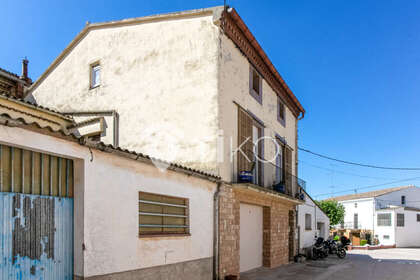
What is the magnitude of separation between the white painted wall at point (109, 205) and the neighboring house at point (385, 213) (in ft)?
105

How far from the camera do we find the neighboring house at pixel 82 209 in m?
4.49

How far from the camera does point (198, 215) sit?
860 cm

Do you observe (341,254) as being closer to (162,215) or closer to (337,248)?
(337,248)

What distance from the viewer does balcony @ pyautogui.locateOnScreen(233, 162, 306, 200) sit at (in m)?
10.5

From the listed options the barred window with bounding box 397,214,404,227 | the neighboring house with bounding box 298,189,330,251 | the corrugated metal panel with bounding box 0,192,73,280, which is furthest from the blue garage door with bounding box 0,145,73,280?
the barred window with bounding box 397,214,404,227

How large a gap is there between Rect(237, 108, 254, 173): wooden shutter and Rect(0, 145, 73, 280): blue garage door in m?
6.39

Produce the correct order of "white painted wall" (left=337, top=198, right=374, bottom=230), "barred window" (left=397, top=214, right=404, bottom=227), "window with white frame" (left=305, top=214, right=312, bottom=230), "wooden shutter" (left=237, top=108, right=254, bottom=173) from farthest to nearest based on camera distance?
1. "white painted wall" (left=337, top=198, right=374, bottom=230)
2. "barred window" (left=397, top=214, right=404, bottom=227)
3. "window with white frame" (left=305, top=214, right=312, bottom=230)
4. "wooden shutter" (left=237, top=108, right=254, bottom=173)

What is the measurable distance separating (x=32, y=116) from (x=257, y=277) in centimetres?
800

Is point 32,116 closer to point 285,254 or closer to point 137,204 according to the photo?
point 137,204

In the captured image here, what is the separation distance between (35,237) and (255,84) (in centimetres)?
955

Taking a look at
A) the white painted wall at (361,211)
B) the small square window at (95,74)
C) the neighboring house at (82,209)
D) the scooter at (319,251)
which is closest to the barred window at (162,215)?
the neighboring house at (82,209)

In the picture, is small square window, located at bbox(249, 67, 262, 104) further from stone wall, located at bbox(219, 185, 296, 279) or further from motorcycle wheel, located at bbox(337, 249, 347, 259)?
motorcycle wheel, located at bbox(337, 249, 347, 259)

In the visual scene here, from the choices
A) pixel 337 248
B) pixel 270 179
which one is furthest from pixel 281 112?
pixel 337 248

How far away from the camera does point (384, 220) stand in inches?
1364
